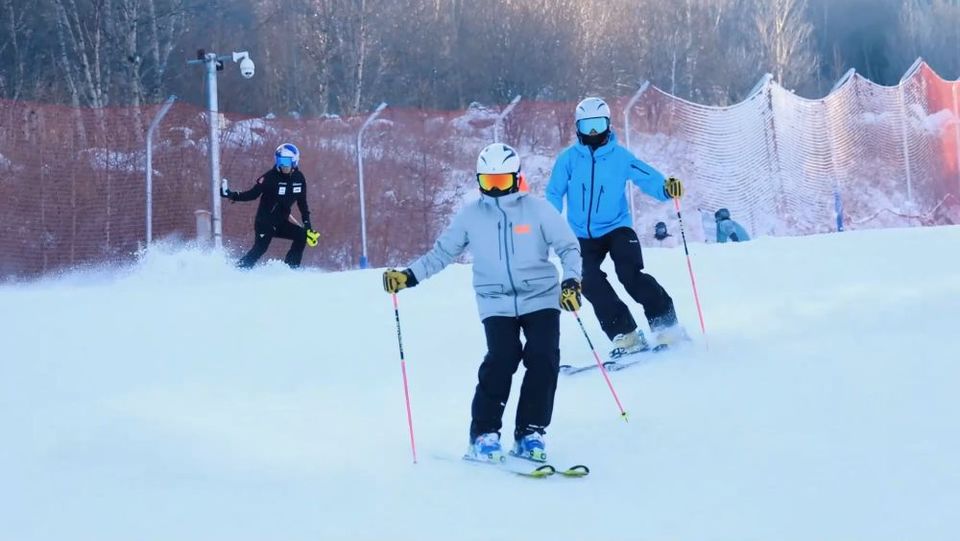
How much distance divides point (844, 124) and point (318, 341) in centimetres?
1428

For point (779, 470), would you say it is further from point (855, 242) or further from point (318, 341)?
point (855, 242)

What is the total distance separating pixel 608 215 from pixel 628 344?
80 centimetres

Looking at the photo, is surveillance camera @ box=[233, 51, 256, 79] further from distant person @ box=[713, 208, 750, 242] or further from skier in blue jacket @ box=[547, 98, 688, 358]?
skier in blue jacket @ box=[547, 98, 688, 358]

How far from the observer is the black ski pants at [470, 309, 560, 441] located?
5.23 metres

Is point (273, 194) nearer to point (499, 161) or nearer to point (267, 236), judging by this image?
point (267, 236)

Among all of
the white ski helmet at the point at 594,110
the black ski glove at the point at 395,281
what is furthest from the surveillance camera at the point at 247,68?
the black ski glove at the point at 395,281

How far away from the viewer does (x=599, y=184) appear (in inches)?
285

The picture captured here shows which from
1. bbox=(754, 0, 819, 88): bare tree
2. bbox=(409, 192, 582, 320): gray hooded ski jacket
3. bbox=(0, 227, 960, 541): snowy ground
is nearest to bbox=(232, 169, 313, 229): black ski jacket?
bbox=(0, 227, 960, 541): snowy ground

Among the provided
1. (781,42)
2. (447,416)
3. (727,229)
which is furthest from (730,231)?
(781,42)

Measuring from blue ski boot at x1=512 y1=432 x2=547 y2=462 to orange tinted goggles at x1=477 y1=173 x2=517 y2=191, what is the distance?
1089 millimetres

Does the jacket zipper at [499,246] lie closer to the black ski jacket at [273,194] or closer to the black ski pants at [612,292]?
the black ski pants at [612,292]

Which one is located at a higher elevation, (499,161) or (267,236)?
(267,236)

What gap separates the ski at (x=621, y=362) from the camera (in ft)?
23.4

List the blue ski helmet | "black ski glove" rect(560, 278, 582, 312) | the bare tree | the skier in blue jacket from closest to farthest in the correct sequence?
1. "black ski glove" rect(560, 278, 582, 312)
2. the skier in blue jacket
3. the blue ski helmet
4. the bare tree
